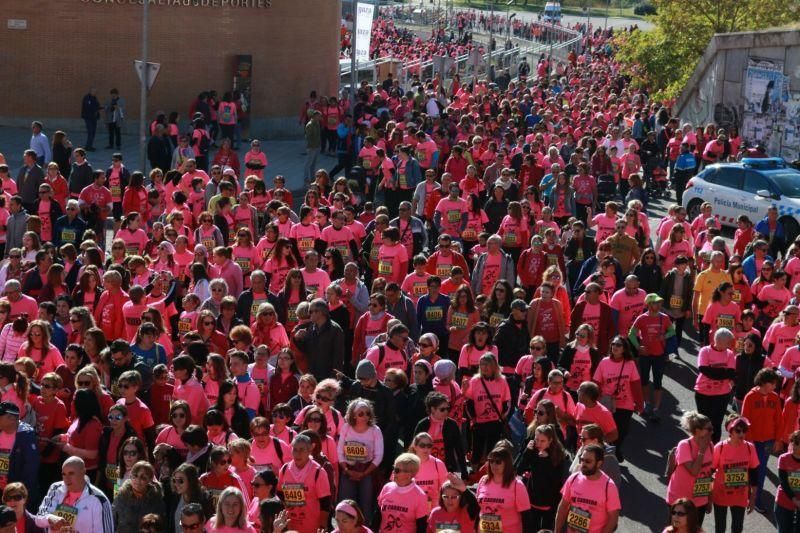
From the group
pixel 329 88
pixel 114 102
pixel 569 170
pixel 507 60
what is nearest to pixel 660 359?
pixel 569 170

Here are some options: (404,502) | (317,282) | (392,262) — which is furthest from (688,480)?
(392,262)

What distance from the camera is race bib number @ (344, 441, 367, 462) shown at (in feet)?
34.3

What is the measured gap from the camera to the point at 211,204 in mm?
18281

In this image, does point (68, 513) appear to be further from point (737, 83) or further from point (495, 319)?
point (737, 83)

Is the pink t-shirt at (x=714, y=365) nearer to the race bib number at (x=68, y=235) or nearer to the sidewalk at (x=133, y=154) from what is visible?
the race bib number at (x=68, y=235)

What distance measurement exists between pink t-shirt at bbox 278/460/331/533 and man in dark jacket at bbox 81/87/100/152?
22.0 meters

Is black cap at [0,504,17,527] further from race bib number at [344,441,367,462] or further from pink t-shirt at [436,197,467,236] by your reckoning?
pink t-shirt at [436,197,467,236]

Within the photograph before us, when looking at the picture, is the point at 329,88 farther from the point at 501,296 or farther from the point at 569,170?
the point at 501,296

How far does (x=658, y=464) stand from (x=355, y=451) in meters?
4.23

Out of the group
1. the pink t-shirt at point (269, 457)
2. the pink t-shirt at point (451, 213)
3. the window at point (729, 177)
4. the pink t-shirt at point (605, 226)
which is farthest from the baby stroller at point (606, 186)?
the pink t-shirt at point (269, 457)

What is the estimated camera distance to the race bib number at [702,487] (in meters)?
10.6

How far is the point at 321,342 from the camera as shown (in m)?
13.1

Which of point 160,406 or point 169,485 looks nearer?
point 169,485

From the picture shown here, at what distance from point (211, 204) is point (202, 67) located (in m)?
16.8
